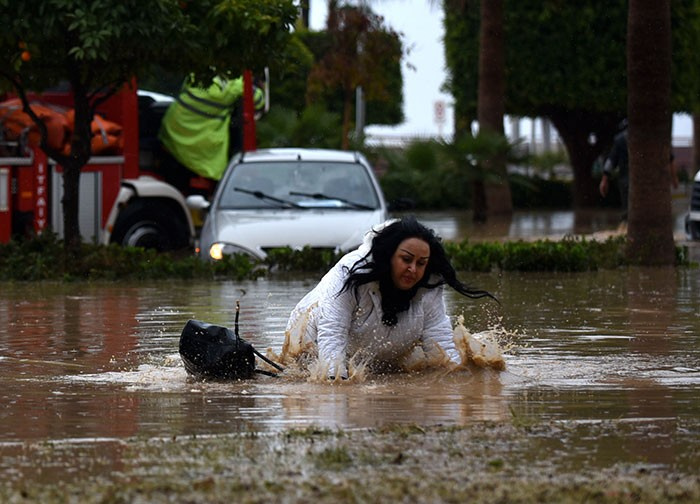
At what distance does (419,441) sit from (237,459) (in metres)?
0.86

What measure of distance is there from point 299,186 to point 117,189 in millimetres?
3092

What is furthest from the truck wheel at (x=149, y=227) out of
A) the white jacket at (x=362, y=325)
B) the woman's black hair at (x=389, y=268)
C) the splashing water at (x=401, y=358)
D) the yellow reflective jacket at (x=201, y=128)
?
the woman's black hair at (x=389, y=268)

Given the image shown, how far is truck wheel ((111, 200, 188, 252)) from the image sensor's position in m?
20.6

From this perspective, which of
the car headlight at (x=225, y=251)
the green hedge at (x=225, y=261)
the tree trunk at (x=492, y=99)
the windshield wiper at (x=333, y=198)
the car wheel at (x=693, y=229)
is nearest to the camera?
the green hedge at (x=225, y=261)

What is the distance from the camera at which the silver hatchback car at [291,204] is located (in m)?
17.2

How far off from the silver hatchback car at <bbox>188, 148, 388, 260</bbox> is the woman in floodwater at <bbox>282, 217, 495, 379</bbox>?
7.66 m

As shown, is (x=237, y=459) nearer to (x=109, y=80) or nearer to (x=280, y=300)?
(x=280, y=300)

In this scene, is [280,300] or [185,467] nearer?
[185,467]

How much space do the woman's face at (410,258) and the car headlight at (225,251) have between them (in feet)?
27.5

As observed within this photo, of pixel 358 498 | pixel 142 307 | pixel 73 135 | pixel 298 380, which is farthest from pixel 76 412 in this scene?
pixel 73 135

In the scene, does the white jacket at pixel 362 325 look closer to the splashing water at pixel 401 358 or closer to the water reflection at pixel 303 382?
the splashing water at pixel 401 358

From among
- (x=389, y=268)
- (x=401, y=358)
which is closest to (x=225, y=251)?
(x=401, y=358)

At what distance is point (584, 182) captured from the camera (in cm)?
3809

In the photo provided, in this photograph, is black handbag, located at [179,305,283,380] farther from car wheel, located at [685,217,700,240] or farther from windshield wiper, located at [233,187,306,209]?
car wheel, located at [685,217,700,240]
